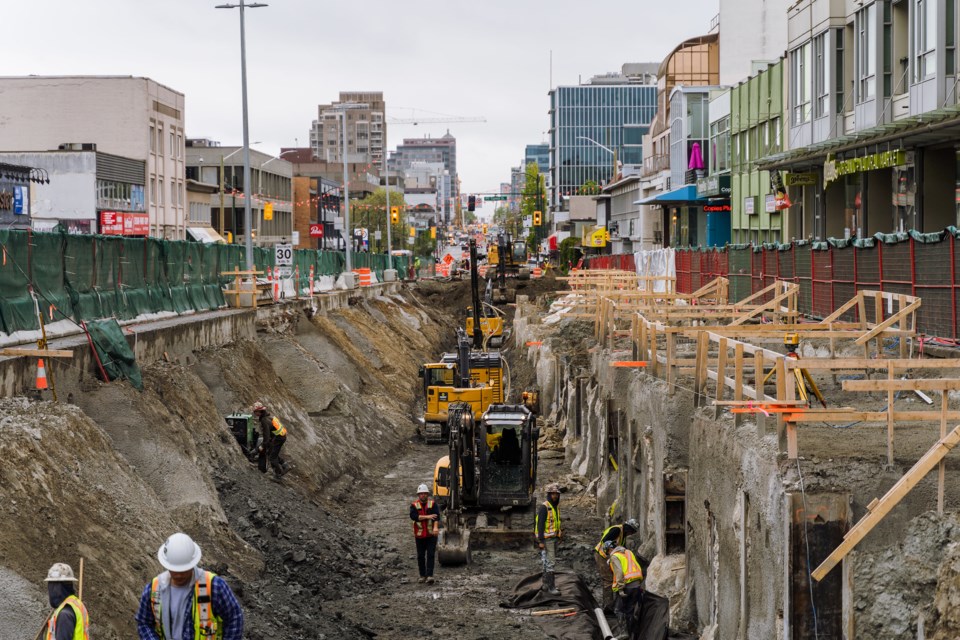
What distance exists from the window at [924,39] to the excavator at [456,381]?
1362 cm

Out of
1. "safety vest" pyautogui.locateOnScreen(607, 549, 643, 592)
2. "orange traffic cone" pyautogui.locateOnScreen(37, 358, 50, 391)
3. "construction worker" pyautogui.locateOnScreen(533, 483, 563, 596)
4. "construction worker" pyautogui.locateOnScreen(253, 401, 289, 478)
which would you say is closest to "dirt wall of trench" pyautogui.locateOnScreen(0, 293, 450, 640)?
"orange traffic cone" pyautogui.locateOnScreen(37, 358, 50, 391)

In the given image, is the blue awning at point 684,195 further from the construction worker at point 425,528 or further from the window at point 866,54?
the construction worker at point 425,528

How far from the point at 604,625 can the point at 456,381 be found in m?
20.1

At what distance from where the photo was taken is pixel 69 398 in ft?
62.1

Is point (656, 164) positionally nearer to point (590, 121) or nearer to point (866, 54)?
point (866, 54)

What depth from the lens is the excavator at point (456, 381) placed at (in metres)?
34.8

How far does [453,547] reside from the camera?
72.3 feet

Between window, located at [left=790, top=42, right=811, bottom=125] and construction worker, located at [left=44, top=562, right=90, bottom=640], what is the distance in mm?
31895

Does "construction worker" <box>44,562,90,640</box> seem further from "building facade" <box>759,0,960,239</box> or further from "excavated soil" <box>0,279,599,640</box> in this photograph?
"building facade" <box>759,0,960,239</box>

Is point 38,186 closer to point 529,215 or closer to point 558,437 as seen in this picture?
point 558,437

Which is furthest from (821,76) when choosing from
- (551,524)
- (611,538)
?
(611,538)

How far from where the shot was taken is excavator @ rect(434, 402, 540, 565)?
23.2 metres

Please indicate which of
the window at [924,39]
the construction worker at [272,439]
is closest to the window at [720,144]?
the window at [924,39]

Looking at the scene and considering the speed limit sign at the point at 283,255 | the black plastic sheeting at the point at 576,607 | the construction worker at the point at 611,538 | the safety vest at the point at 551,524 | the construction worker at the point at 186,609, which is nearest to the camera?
the construction worker at the point at 186,609
